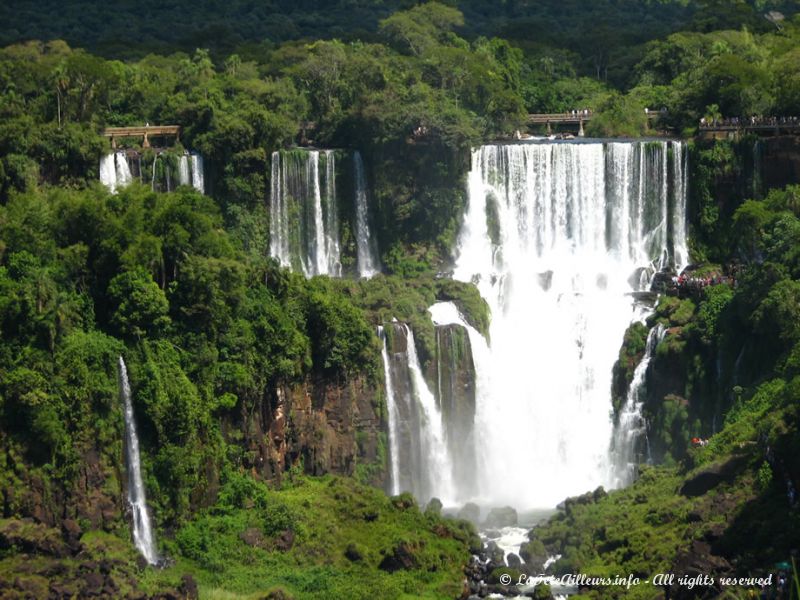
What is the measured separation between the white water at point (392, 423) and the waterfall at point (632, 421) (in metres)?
7.27

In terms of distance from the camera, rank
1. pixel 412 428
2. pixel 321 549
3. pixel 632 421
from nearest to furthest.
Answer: pixel 321 549, pixel 412 428, pixel 632 421

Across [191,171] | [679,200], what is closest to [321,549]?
[191,171]

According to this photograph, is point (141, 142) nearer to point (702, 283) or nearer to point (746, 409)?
point (702, 283)

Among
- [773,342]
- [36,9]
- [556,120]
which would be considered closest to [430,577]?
[773,342]

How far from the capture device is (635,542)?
50.3 m

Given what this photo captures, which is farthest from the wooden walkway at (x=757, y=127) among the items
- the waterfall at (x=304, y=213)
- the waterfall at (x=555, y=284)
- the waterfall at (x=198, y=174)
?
the waterfall at (x=198, y=174)

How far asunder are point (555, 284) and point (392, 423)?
32.9 feet

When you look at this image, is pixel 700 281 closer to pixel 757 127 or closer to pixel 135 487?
pixel 757 127

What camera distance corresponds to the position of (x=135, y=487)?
5069 cm

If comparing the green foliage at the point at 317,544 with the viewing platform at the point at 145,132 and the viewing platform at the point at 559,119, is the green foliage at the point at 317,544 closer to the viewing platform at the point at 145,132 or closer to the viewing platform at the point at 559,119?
the viewing platform at the point at 145,132

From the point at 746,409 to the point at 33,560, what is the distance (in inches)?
846

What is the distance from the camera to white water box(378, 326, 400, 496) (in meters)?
59.8

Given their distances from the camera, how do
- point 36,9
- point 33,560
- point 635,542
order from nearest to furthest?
point 33,560
point 635,542
point 36,9

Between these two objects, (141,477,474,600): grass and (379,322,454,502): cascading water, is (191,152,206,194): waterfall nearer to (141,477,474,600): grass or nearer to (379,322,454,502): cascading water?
(379,322,454,502): cascading water
